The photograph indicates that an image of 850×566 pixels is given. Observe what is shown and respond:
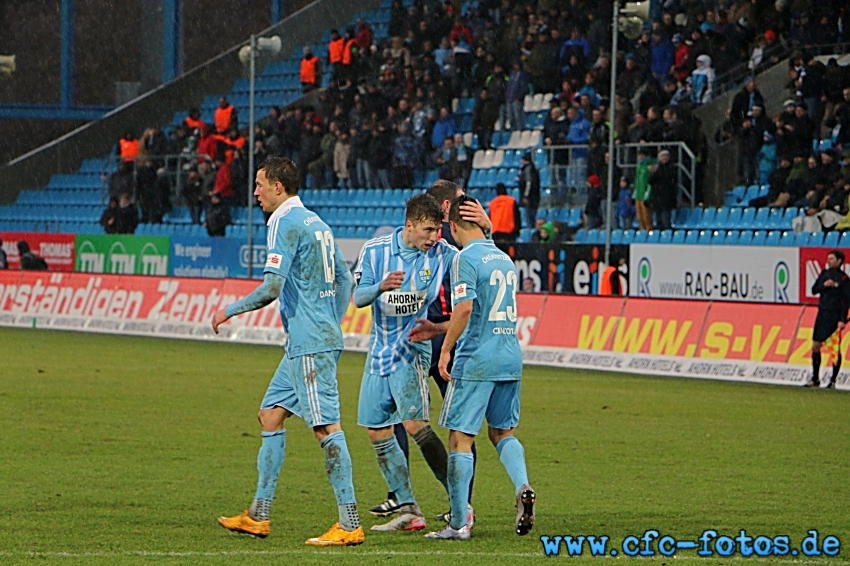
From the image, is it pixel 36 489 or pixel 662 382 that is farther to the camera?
pixel 662 382

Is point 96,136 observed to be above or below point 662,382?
above

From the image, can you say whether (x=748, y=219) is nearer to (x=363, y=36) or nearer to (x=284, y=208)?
(x=363, y=36)

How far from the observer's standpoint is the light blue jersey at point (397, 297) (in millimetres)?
8516

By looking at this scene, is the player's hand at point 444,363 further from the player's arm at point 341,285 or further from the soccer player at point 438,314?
the player's arm at point 341,285

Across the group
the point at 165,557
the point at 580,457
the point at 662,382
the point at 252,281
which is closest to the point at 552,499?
the point at 580,457

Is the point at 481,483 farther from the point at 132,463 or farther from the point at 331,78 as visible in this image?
the point at 331,78

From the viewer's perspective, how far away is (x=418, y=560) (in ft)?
24.5

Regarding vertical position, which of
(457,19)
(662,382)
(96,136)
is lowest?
(662,382)

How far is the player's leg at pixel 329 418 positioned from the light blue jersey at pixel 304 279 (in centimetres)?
8

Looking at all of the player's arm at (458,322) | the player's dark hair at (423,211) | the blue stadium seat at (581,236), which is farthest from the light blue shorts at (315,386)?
the blue stadium seat at (581,236)

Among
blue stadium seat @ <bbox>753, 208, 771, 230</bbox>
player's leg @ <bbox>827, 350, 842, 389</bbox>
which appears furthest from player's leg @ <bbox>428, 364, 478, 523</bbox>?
blue stadium seat @ <bbox>753, 208, 771, 230</bbox>

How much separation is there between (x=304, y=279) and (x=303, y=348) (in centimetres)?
40

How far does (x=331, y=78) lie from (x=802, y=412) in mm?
22006

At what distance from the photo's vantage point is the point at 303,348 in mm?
7902
